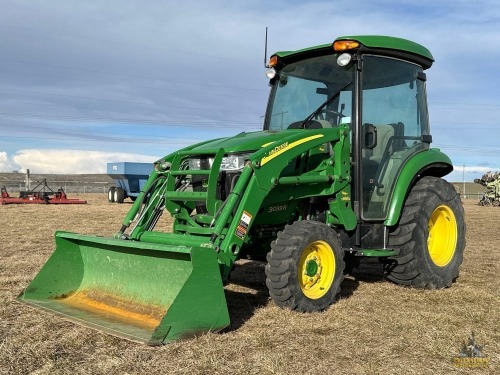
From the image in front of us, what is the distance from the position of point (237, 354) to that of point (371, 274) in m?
3.97

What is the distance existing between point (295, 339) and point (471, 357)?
124 cm

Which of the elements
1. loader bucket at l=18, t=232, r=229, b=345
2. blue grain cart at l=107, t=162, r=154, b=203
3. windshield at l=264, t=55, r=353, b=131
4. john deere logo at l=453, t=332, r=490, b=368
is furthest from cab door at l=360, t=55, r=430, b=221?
blue grain cart at l=107, t=162, r=154, b=203

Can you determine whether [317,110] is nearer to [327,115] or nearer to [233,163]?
[327,115]

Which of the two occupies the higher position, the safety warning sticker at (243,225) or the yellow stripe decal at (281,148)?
→ the yellow stripe decal at (281,148)

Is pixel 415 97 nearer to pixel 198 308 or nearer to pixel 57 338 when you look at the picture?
pixel 198 308

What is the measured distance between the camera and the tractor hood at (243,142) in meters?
5.26

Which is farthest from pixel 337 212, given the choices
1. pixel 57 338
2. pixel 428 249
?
pixel 57 338

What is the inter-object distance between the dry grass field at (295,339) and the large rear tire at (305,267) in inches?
5.6

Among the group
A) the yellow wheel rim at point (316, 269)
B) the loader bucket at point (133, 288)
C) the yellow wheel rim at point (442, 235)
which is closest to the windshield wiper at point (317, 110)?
the yellow wheel rim at point (316, 269)

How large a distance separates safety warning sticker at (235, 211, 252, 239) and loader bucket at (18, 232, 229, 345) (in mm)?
514

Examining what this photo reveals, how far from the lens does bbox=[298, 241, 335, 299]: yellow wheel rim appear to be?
505 cm

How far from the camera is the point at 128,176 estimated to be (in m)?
27.1

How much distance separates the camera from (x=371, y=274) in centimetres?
747

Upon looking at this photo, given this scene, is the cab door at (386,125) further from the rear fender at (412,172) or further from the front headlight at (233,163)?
the front headlight at (233,163)
